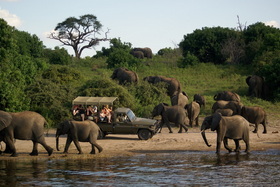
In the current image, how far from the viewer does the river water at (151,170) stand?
14.3m

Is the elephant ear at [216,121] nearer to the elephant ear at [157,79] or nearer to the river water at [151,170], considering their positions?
the river water at [151,170]

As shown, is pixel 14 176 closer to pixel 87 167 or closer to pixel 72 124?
pixel 87 167

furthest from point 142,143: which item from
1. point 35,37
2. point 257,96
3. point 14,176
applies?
point 35,37

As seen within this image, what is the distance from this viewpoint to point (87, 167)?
1633 cm

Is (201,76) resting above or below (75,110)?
above

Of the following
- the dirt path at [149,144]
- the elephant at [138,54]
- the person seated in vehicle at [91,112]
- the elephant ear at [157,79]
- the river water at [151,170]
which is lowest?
the river water at [151,170]

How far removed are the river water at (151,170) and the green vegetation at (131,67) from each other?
7.60 metres

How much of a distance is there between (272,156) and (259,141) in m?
3.10

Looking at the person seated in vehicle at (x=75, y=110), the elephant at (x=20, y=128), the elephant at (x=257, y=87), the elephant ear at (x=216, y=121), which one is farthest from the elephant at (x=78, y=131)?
the elephant at (x=257, y=87)

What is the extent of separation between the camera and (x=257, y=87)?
32.4 metres

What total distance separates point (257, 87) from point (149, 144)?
13778 millimetres

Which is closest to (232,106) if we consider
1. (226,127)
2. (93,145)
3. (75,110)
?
(226,127)

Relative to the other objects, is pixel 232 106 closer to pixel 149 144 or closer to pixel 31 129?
pixel 149 144

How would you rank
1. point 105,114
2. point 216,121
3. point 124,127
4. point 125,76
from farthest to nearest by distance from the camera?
point 125,76, point 105,114, point 124,127, point 216,121
